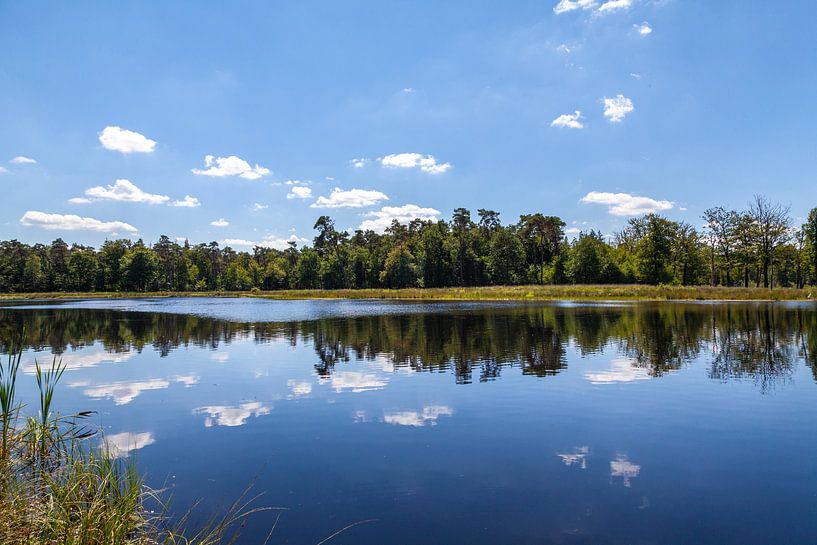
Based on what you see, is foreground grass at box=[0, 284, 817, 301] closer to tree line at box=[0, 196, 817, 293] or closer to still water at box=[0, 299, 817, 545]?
tree line at box=[0, 196, 817, 293]

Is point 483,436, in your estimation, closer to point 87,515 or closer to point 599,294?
point 87,515

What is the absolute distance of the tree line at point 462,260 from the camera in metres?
85.9

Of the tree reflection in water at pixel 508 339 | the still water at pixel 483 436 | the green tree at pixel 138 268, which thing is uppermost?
the green tree at pixel 138 268

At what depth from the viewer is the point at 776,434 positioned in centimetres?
1052

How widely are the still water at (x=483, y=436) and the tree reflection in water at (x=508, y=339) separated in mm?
266

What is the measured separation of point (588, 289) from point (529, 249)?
1966 inches

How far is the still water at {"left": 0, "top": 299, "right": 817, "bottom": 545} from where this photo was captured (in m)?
6.92

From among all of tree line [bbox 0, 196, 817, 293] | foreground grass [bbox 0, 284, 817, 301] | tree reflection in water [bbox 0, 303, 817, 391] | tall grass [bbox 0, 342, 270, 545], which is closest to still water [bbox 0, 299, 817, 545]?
tree reflection in water [bbox 0, 303, 817, 391]

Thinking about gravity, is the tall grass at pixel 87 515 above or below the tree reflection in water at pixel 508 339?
above

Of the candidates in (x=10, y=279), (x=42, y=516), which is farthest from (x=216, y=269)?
(x=42, y=516)

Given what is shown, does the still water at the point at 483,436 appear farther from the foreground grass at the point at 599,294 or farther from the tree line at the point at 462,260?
the tree line at the point at 462,260

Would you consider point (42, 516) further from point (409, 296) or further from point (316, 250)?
point (316, 250)

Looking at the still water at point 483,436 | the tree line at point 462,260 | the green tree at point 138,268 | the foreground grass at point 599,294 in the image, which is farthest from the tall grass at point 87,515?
the green tree at point 138,268

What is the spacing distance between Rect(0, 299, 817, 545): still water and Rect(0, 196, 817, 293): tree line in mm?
71742
